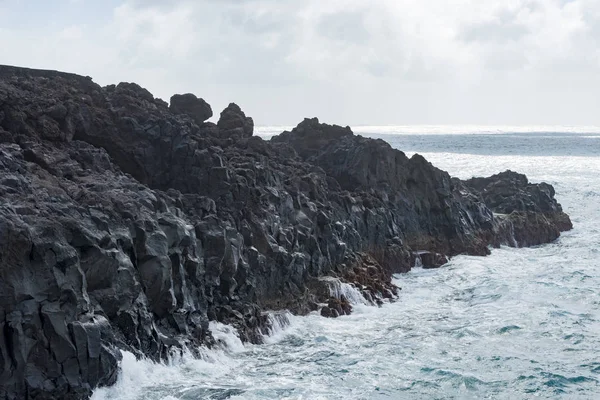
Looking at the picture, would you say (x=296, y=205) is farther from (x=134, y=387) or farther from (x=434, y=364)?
(x=134, y=387)

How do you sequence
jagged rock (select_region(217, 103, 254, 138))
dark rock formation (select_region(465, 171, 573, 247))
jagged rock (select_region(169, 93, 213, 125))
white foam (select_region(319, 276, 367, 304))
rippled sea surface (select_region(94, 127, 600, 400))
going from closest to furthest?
rippled sea surface (select_region(94, 127, 600, 400)), white foam (select_region(319, 276, 367, 304)), jagged rock (select_region(169, 93, 213, 125)), jagged rock (select_region(217, 103, 254, 138)), dark rock formation (select_region(465, 171, 573, 247))

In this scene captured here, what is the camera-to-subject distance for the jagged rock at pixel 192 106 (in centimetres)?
4397

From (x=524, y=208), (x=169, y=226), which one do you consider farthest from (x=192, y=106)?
(x=524, y=208)

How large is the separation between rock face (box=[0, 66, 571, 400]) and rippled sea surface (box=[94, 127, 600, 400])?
1.12 m

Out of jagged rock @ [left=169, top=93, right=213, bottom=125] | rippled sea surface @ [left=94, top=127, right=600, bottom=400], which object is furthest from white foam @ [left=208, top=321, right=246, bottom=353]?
jagged rock @ [left=169, top=93, right=213, bottom=125]

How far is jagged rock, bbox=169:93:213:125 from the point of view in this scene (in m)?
44.0

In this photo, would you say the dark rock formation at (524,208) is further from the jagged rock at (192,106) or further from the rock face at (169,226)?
the jagged rock at (192,106)

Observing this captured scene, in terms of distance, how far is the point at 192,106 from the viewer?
44188 mm

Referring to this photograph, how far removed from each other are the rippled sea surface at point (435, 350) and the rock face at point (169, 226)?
1.12m

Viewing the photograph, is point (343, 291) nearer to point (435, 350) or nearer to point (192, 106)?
point (435, 350)

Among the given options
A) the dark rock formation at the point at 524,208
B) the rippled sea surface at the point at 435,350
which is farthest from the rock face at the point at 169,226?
the rippled sea surface at the point at 435,350

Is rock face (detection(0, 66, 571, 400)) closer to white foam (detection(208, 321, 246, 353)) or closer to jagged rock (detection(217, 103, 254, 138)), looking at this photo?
jagged rock (detection(217, 103, 254, 138))

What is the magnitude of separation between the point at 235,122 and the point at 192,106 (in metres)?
2.81

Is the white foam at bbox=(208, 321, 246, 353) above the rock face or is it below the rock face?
below
